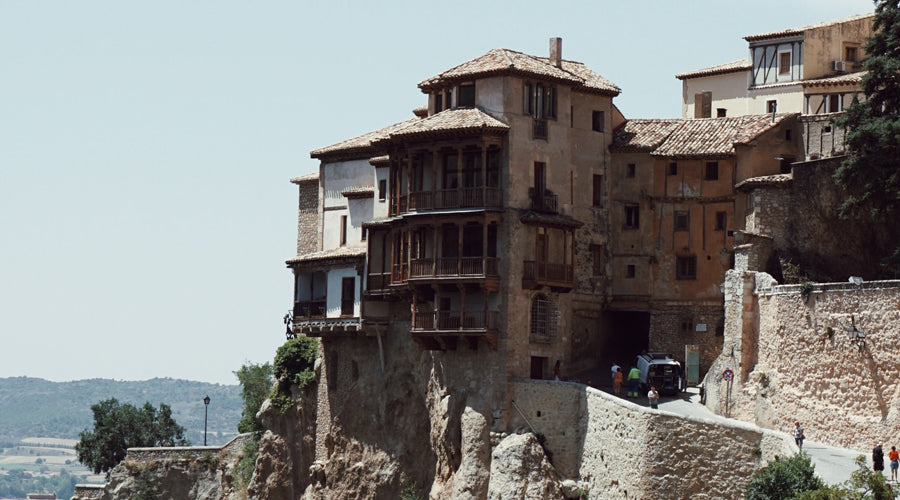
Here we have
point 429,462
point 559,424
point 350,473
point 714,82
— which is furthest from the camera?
point 714,82

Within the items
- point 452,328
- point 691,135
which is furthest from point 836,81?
point 452,328

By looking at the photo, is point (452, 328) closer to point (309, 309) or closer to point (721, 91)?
point (309, 309)

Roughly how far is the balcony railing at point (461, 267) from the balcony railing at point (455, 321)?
1550mm

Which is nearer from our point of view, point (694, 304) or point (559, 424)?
point (559, 424)

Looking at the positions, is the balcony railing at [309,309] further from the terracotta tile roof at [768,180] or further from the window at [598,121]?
the terracotta tile roof at [768,180]

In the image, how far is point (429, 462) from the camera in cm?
7062

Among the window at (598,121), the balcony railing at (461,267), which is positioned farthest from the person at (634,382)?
the window at (598,121)

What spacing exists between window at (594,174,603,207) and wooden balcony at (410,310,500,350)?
8502 millimetres

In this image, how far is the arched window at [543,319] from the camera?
2648 inches

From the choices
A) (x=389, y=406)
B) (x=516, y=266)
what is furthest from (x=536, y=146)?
(x=389, y=406)

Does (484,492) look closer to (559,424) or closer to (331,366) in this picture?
Result: (559,424)

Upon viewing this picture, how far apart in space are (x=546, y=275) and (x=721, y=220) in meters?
9.17

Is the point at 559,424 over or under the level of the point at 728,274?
under

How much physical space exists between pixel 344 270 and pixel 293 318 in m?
4.65
